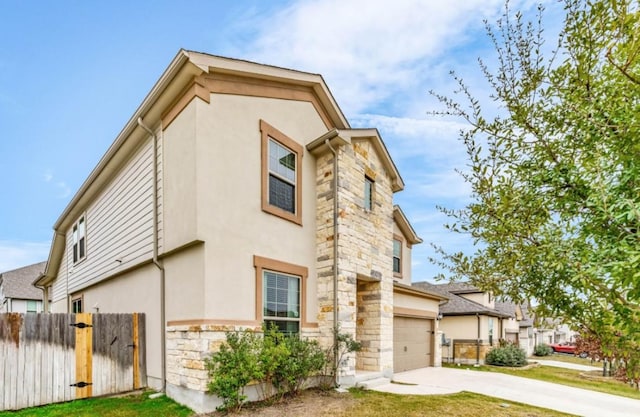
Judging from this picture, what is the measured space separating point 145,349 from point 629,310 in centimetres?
949

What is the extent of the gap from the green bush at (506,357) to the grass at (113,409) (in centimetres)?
1789

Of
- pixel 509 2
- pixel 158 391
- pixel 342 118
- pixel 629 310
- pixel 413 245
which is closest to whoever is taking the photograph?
pixel 629 310

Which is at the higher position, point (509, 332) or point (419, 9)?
point (419, 9)

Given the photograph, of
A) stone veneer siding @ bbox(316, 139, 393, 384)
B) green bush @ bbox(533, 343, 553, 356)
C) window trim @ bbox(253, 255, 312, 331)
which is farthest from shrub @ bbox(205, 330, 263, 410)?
green bush @ bbox(533, 343, 553, 356)

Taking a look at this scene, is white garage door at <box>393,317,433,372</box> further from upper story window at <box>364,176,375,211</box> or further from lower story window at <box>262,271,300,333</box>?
lower story window at <box>262,271,300,333</box>

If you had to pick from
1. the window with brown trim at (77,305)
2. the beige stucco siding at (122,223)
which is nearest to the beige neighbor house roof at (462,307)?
the beige stucco siding at (122,223)

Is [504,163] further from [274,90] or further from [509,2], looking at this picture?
[274,90]

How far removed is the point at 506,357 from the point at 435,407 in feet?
46.4

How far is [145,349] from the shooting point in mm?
8852

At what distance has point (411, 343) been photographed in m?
14.8

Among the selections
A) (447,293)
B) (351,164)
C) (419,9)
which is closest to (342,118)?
(351,164)

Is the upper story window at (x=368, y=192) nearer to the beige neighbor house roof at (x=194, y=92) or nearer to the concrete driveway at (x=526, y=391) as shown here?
the beige neighbor house roof at (x=194, y=92)

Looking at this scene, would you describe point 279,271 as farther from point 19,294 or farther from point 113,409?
point 19,294

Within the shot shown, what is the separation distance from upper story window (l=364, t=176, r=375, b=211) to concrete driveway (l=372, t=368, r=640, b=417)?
5.23 meters
